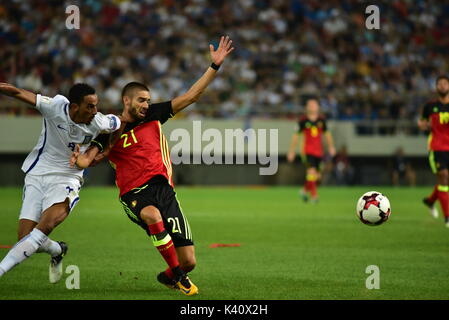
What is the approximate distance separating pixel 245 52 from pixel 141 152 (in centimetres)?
2276

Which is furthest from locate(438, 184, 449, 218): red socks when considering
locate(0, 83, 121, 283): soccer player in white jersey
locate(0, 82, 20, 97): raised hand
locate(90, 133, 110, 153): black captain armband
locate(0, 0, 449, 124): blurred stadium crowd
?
locate(0, 0, 449, 124): blurred stadium crowd

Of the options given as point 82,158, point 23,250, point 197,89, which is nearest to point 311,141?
point 197,89

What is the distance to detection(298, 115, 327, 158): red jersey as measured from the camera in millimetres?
20953

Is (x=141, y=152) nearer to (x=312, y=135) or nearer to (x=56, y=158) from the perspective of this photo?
(x=56, y=158)

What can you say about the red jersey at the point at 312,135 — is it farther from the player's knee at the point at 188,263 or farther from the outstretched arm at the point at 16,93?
the outstretched arm at the point at 16,93

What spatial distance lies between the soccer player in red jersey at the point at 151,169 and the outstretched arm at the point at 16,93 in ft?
2.21

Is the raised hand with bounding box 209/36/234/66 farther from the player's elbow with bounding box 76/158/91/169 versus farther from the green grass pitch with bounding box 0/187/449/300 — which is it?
the green grass pitch with bounding box 0/187/449/300

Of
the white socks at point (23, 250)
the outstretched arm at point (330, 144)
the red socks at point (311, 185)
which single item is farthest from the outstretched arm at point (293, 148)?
the white socks at point (23, 250)

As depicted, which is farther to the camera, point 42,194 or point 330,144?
point 330,144

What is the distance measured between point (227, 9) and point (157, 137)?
77.4 feet

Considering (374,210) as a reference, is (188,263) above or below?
below

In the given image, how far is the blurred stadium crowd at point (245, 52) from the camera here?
27516 mm

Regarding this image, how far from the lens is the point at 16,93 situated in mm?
7422

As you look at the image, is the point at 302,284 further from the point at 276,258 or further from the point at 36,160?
the point at 36,160
